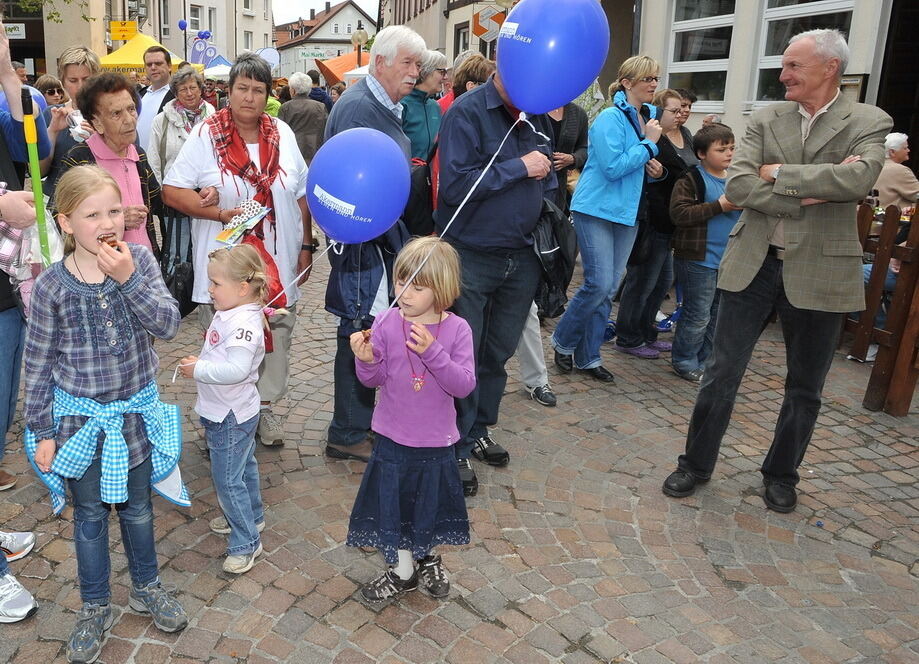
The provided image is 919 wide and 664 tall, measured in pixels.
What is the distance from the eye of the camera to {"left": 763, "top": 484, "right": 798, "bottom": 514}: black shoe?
401 cm

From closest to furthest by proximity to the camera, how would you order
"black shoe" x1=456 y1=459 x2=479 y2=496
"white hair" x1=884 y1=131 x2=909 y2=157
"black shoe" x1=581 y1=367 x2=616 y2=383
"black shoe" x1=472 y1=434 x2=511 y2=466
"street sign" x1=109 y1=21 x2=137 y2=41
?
"black shoe" x1=456 y1=459 x2=479 y2=496
"black shoe" x1=472 y1=434 x2=511 y2=466
"black shoe" x1=581 y1=367 x2=616 y2=383
"white hair" x1=884 y1=131 x2=909 y2=157
"street sign" x1=109 y1=21 x2=137 y2=41

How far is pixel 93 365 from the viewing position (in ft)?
8.39

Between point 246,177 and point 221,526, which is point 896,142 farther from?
point 221,526

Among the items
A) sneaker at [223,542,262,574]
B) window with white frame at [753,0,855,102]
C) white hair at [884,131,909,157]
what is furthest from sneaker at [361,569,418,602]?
window with white frame at [753,0,855,102]

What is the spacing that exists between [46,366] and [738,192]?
305cm

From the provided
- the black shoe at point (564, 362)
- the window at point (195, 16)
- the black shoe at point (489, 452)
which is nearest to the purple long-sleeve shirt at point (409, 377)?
the black shoe at point (489, 452)

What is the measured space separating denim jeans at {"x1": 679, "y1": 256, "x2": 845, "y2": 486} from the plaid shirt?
2.67 m

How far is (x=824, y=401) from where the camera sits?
18.5 ft

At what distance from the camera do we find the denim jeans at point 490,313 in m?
3.82

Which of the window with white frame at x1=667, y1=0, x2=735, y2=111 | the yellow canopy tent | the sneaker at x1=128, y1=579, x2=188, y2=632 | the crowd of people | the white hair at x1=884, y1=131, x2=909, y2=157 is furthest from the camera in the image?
the yellow canopy tent

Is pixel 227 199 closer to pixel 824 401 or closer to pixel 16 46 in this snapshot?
pixel 824 401

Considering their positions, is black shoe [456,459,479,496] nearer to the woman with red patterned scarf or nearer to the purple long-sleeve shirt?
the purple long-sleeve shirt

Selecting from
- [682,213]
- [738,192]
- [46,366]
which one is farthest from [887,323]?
[46,366]

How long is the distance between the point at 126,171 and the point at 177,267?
53 centimetres
